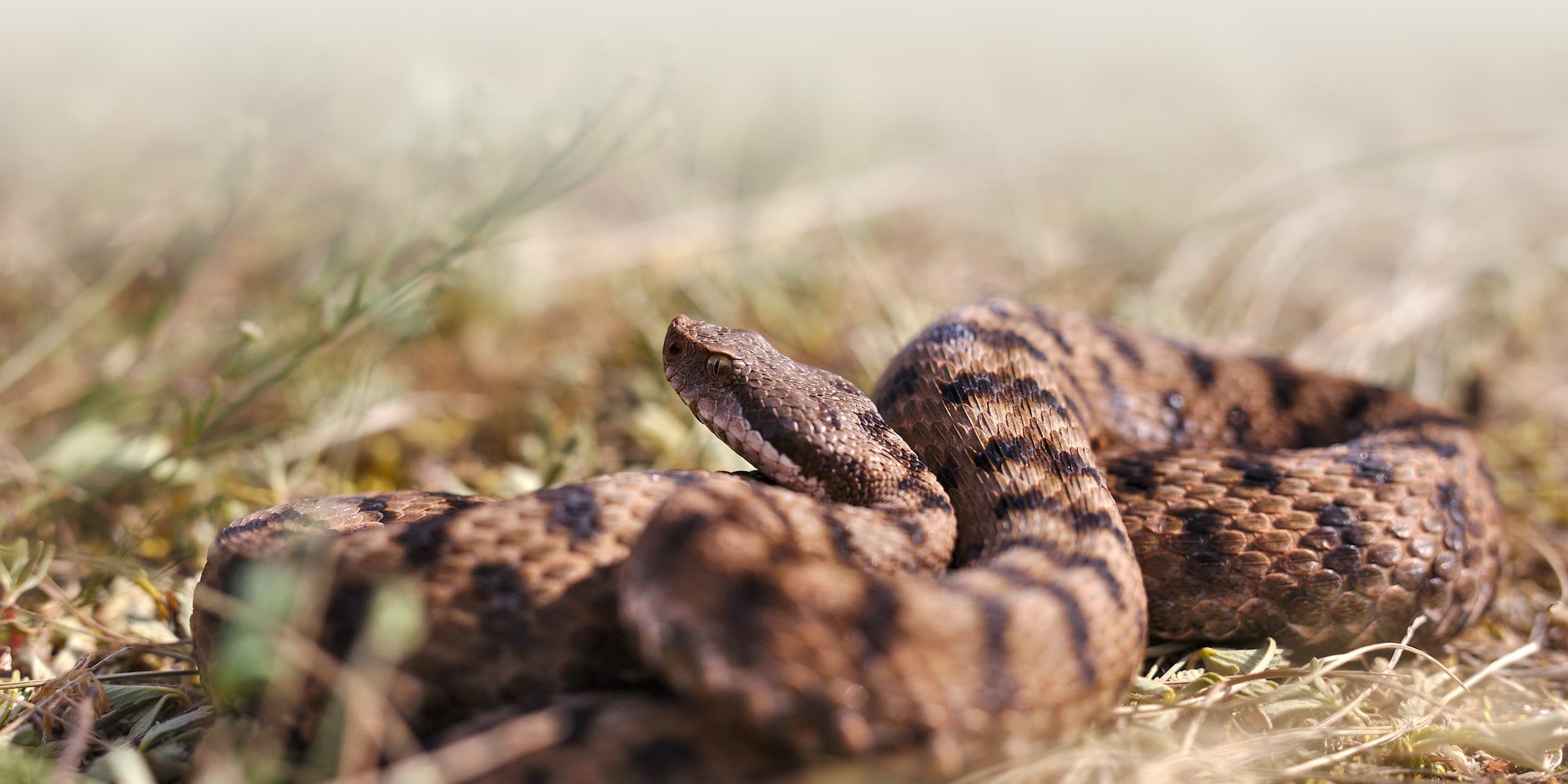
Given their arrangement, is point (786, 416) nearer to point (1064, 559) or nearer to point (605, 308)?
point (1064, 559)

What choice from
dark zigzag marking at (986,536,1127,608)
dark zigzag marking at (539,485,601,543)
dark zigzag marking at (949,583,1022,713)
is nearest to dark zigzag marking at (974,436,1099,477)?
dark zigzag marking at (986,536,1127,608)

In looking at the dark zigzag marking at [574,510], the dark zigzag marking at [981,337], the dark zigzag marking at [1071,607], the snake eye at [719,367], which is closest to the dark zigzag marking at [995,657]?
the dark zigzag marking at [1071,607]

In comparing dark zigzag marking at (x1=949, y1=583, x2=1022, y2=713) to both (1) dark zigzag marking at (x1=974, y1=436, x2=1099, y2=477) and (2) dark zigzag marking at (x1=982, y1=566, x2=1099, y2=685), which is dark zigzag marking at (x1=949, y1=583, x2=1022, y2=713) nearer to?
(2) dark zigzag marking at (x1=982, y1=566, x2=1099, y2=685)

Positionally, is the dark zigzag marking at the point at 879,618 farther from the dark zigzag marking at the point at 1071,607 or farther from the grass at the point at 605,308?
the dark zigzag marking at the point at 1071,607

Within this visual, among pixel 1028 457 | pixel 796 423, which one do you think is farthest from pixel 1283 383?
pixel 796 423

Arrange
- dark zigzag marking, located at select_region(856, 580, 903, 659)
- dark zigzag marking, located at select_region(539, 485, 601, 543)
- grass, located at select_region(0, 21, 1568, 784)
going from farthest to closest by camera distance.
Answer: grass, located at select_region(0, 21, 1568, 784)
dark zigzag marking, located at select_region(539, 485, 601, 543)
dark zigzag marking, located at select_region(856, 580, 903, 659)

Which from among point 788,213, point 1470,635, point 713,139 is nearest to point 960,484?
point 1470,635

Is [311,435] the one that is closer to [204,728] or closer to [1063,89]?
[204,728]

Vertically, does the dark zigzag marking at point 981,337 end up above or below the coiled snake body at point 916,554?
above
